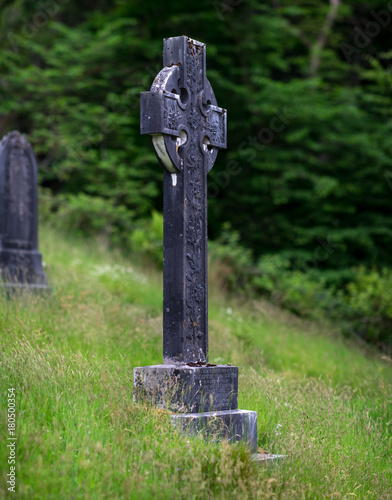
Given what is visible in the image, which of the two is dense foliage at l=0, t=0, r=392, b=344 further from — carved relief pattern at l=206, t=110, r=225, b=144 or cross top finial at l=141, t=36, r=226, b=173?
cross top finial at l=141, t=36, r=226, b=173

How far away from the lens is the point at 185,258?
5.36 m

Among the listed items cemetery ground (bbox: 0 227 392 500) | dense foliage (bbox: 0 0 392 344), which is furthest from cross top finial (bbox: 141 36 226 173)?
dense foliage (bbox: 0 0 392 344)

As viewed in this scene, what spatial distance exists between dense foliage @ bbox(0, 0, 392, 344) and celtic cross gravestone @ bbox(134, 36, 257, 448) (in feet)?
36.9

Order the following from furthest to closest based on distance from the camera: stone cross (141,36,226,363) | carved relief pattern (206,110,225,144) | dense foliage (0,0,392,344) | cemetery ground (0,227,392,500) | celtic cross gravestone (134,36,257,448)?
1. dense foliage (0,0,392,344)
2. carved relief pattern (206,110,225,144)
3. stone cross (141,36,226,363)
4. celtic cross gravestone (134,36,257,448)
5. cemetery ground (0,227,392,500)

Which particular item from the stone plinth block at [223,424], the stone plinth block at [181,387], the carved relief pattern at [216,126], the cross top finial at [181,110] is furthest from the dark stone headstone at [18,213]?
the stone plinth block at [223,424]

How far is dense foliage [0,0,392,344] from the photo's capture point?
1741 centimetres

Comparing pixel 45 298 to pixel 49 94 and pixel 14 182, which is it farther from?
pixel 49 94

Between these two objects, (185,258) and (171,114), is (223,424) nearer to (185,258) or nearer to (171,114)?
(185,258)

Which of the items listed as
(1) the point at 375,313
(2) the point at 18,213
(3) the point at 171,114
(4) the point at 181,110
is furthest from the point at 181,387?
(1) the point at 375,313

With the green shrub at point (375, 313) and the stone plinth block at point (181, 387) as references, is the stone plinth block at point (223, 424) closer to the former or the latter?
the stone plinth block at point (181, 387)

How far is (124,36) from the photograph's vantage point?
58.6ft

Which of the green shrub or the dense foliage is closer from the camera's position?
the green shrub

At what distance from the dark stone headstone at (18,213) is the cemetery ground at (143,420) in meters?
0.52

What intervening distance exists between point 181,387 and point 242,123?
14447 millimetres
